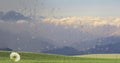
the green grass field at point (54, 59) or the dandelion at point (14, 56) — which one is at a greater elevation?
the dandelion at point (14, 56)

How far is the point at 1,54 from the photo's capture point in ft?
201

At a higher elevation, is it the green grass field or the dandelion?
the dandelion

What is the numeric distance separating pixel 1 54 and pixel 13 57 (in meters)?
54.6

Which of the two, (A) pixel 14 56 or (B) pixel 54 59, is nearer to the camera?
(A) pixel 14 56

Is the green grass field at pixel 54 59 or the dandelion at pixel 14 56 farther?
the green grass field at pixel 54 59

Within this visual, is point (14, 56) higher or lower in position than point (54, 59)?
higher

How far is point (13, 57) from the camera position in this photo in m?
7.61

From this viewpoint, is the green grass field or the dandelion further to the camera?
the green grass field

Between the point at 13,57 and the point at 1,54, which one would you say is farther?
the point at 1,54
